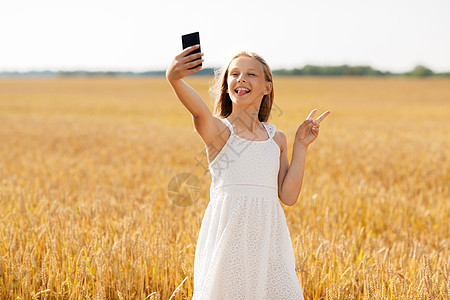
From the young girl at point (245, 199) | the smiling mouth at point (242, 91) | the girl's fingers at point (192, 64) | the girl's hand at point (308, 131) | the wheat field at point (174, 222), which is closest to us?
the girl's fingers at point (192, 64)

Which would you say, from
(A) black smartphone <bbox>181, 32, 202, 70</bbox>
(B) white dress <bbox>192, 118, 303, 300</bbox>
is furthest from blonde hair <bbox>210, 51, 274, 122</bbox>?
(A) black smartphone <bbox>181, 32, 202, 70</bbox>

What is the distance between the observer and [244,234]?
203cm

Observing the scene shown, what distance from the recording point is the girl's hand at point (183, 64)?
5.81 feet

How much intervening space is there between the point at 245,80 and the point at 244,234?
708 mm

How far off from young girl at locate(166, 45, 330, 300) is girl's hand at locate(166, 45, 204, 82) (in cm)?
9

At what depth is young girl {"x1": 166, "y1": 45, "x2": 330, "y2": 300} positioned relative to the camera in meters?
2.01

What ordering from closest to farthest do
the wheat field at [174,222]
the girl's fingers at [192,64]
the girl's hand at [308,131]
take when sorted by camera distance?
1. the girl's fingers at [192,64]
2. the girl's hand at [308,131]
3. the wheat field at [174,222]

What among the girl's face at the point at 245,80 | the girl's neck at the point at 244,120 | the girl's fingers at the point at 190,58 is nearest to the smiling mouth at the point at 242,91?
the girl's face at the point at 245,80

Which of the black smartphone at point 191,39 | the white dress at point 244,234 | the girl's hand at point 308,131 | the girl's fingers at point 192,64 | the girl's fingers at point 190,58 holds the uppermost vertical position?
the black smartphone at point 191,39

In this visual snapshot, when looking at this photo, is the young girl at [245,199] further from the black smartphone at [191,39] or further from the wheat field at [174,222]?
the wheat field at [174,222]

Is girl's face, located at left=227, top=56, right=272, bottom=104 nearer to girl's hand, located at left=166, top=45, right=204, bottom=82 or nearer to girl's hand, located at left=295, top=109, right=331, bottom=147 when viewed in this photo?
girl's hand, located at left=295, top=109, right=331, bottom=147

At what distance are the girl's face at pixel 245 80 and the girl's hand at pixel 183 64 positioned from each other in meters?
0.40

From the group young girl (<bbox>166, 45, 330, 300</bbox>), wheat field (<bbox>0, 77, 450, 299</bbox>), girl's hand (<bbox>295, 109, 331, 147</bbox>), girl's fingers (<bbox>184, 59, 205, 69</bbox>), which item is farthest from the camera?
wheat field (<bbox>0, 77, 450, 299</bbox>)

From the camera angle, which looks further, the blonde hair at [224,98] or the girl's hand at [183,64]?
the blonde hair at [224,98]
